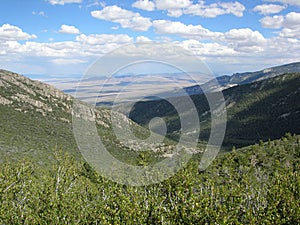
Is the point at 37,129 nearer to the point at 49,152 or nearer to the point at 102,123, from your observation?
the point at 49,152

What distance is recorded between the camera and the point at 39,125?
416ft

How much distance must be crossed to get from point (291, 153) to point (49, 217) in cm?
8686

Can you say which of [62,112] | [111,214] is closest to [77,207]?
[111,214]

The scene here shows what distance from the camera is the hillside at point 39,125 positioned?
93431mm

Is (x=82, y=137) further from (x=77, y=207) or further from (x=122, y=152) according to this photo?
(x=77, y=207)

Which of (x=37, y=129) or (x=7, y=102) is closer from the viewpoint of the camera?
(x=37, y=129)

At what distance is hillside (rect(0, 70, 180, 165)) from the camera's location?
307ft

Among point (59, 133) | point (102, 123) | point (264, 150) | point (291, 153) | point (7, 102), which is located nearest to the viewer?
point (291, 153)

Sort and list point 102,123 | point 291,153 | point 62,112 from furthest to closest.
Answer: point 102,123 → point 62,112 → point 291,153

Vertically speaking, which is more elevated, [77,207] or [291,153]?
[77,207]

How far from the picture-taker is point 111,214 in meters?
21.0

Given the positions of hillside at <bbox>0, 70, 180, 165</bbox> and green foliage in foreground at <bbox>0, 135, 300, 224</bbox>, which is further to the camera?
hillside at <bbox>0, 70, 180, 165</bbox>

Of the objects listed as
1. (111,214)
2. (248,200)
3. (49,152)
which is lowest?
(49,152)

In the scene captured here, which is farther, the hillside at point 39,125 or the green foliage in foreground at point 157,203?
the hillside at point 39,125
